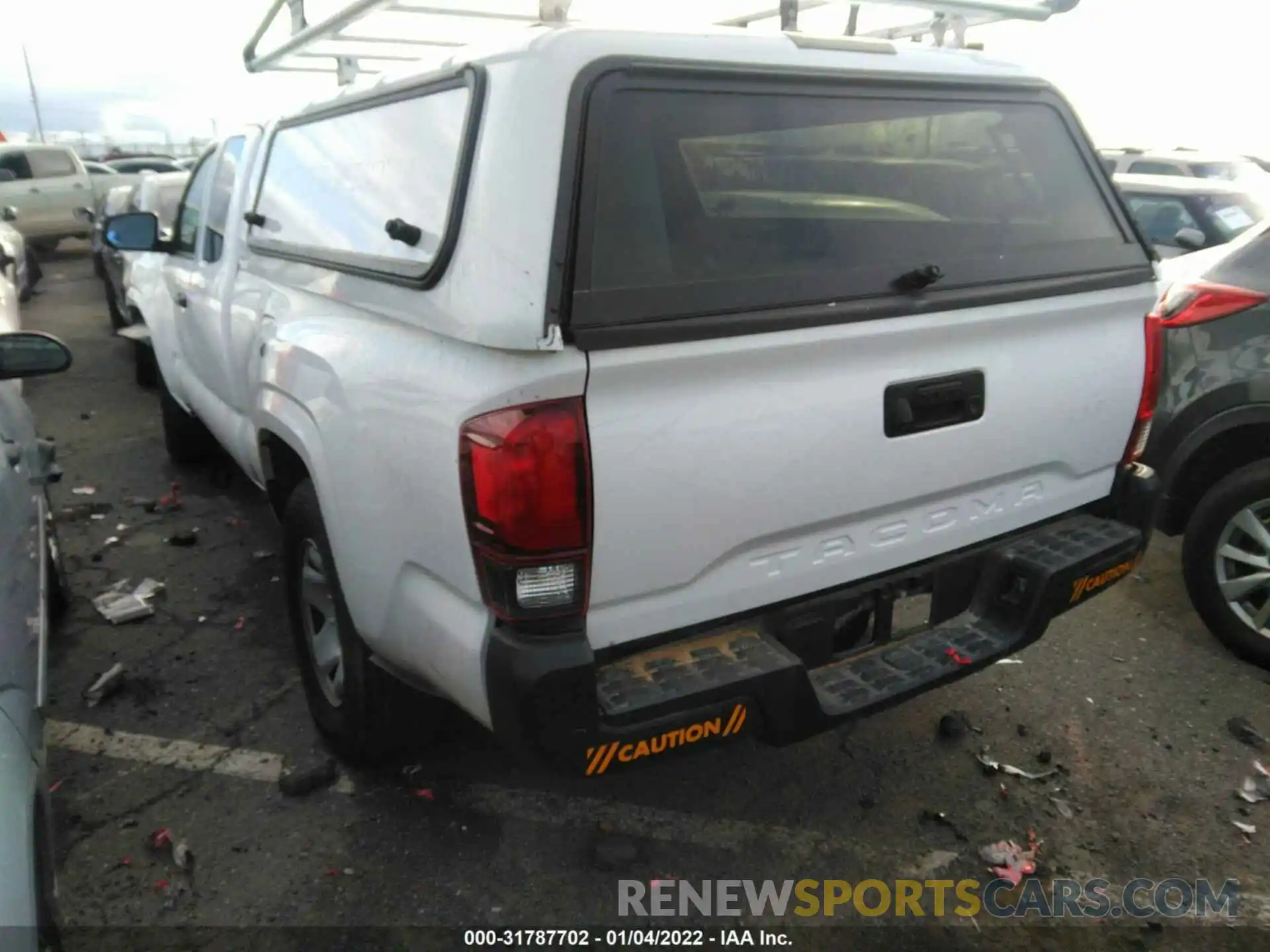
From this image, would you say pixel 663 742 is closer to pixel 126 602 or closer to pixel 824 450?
pixel 824 450

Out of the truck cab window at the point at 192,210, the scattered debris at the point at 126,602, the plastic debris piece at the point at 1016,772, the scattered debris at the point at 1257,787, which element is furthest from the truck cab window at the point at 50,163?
the scattered debris at the point at 1257,787

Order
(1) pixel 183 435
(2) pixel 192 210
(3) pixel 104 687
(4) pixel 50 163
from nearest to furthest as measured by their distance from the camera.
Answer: (3) pixel 104 687, (2) pixel 192 210, (1) pixel 183 435, (4) pixel 50 163

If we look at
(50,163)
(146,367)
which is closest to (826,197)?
(146,367)

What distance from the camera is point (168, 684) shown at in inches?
144

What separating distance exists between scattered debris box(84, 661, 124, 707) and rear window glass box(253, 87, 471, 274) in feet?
5.62

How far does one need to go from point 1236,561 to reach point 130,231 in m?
4.91

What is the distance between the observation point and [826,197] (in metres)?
2.42

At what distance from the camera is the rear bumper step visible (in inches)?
80.2

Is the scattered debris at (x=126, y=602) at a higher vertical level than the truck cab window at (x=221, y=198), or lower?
lower

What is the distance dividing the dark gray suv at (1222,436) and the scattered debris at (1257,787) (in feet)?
2.32

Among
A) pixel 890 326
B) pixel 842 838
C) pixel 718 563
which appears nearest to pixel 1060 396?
pixel 890 326

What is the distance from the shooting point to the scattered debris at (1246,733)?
3.27 metres

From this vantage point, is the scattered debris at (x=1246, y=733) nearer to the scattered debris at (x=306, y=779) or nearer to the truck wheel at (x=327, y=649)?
the truck wheel at (x=327, y=649)

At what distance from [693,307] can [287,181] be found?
6.70 feet
